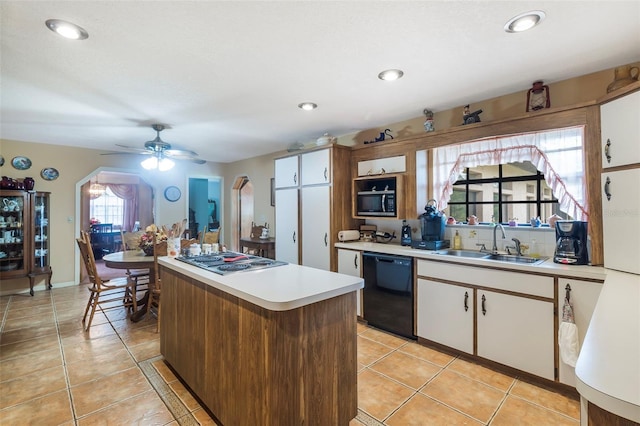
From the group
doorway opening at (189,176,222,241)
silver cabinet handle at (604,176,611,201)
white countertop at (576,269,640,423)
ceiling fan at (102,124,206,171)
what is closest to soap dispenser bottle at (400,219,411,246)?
silver cabinet handle at (604,176,611,201)

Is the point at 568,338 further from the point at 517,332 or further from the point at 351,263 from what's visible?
the point at 351,263

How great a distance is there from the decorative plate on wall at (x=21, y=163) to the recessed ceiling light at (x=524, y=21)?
6.40 m

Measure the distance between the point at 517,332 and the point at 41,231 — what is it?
6448 millimetres

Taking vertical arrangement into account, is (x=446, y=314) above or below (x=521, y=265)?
below

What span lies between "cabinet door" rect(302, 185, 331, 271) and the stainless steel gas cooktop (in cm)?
143

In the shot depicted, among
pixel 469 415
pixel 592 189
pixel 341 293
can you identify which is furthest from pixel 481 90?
pixel 469 415

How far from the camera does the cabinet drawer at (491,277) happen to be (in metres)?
2.24

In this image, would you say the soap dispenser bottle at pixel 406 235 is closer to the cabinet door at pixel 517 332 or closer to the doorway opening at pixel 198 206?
the cabinet door at pixel 517 332

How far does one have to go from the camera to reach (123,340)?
3045mm

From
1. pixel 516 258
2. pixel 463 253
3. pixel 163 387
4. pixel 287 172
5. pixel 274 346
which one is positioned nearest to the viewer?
pixel 274 346

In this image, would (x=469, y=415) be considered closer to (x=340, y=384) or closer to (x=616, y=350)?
(x=340, y=384)

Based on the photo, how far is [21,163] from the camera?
4.65 meters

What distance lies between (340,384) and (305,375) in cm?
30

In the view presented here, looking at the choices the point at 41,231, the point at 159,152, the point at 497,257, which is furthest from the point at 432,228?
the point at 41,231
